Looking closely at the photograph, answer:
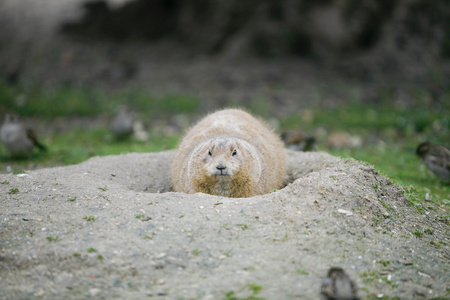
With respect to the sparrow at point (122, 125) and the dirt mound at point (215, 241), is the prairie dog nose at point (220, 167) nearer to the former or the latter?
the dirt mound at point (215, 241)

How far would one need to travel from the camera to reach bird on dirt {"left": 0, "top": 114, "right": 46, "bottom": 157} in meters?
9.55

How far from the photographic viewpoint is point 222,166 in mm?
5957

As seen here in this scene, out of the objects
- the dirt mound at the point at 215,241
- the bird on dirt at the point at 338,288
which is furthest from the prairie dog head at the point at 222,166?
the bird on dirt at the point at 338,288

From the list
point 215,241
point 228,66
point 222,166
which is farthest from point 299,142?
point 228,66

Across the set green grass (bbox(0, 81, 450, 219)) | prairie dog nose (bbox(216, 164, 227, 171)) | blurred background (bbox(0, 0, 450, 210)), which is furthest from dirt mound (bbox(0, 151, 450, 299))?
blurred background (bbox(0, 0, 450, 210))

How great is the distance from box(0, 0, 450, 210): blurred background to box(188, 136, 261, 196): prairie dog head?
610cm

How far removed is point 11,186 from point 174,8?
12505mm

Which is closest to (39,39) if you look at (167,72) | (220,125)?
(167,72)

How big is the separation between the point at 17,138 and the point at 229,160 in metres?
5.89

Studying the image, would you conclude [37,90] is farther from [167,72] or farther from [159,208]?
[159,208]

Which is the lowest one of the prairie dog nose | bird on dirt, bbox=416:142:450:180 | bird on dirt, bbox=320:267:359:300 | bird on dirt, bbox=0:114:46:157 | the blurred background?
bird on dirt, bbox=320:267:359:300

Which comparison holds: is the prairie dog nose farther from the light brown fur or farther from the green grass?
the green grass

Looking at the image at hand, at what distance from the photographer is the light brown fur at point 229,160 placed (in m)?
6.21

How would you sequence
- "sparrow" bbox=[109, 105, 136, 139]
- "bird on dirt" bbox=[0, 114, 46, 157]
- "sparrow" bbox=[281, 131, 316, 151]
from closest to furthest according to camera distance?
1. "bird on dirt" bbox=[0, 114, 46, 157]
2. "sparrow" bbox=[281, 131, 316, 151]
3. "sparrow" bbox=[109, 105, 136, 139]
